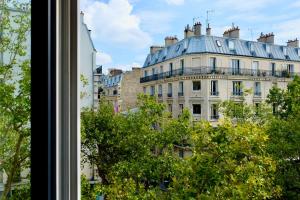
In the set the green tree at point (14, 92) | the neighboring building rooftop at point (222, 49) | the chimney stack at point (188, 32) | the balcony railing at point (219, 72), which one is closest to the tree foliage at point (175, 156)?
the balcony railing at point (219, 72)

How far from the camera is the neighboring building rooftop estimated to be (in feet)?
4.03

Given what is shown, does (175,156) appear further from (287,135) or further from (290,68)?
(290,68)

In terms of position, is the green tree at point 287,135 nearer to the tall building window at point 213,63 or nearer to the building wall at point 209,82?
the building wall at point 209,82

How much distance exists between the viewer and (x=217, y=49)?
1.31 metres

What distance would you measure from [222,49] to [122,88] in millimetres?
477

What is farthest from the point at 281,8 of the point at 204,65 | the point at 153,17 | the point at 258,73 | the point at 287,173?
the point at 287,173

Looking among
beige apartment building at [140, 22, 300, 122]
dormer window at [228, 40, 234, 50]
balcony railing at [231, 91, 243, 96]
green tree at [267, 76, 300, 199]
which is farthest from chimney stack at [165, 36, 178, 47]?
green tree at [267, 76, 300, 199]

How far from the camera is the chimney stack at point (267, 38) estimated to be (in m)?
1.24

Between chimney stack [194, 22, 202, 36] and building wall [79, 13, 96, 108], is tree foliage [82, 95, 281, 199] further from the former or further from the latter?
chimney stack [194, 22, 202, 36]

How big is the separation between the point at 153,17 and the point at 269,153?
75 cm

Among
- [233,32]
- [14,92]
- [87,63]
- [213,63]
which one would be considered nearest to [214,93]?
[213,63]

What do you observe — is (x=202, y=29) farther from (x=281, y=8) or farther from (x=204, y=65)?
(x=281, y=8)

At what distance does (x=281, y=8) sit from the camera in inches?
48.2

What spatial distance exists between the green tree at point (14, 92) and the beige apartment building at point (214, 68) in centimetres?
56
